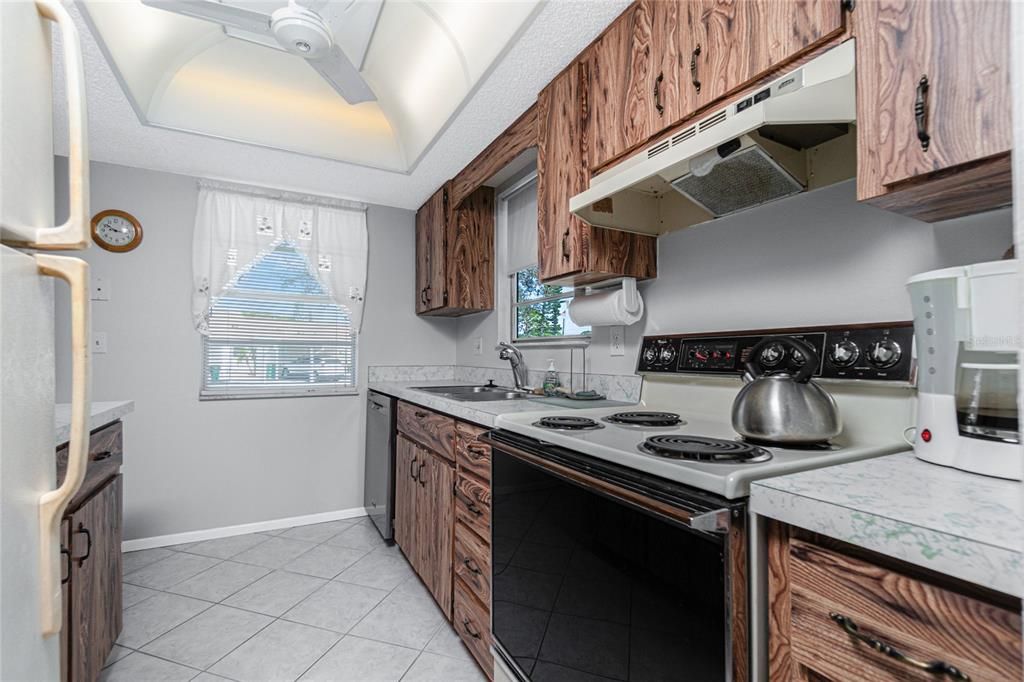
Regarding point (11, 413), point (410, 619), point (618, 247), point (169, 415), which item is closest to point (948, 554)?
point (11, 413)

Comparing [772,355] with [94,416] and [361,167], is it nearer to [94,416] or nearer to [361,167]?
[94,416]

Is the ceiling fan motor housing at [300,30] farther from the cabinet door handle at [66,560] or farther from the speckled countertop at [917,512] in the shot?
the speckled countertop at [917,512]

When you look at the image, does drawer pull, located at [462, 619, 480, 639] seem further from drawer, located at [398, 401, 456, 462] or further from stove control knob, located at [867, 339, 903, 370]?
stove control knob, located at [867, 339, 903, 370]

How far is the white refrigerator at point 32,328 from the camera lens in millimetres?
520

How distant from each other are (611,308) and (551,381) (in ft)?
2.08

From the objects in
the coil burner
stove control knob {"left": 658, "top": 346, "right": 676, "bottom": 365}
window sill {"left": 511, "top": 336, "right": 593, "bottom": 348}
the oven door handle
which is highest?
window sill {"left": 511, "top": 336, "right": 593, "bottom": 348}

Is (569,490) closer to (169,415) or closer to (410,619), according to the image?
(410,619)

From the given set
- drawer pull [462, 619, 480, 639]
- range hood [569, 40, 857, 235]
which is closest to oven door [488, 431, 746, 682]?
drawer pull [462, 619, 480, 639]

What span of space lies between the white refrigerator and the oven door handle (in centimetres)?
92

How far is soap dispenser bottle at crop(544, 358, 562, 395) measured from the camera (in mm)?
2312

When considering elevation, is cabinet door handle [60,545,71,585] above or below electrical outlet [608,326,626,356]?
below

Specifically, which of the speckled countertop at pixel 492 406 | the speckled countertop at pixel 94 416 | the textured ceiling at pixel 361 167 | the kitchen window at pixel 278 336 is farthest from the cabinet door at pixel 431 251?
the speckled countertop at pixel 94 416

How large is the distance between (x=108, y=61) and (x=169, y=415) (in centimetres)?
200

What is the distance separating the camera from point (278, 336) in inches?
129
